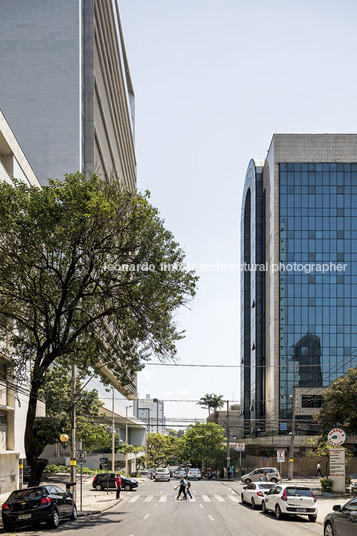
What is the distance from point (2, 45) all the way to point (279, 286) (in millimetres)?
47388

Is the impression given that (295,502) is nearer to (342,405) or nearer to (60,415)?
(342,405)

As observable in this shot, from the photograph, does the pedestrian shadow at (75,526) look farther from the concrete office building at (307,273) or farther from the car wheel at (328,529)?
the concrete office building at (307,273)

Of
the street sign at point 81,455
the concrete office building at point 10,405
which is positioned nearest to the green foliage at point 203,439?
the concrete office building at point 10,405

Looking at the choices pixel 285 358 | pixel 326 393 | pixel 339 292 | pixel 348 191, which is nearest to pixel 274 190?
pixel 348 191

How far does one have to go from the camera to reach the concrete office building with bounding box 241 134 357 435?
8756cm

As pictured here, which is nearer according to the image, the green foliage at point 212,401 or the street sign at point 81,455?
the street sign at point 81,455

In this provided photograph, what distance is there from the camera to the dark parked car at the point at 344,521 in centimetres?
1425

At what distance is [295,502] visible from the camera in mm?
24672

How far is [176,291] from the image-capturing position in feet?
85.1

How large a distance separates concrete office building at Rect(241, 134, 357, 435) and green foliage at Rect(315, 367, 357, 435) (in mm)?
39283

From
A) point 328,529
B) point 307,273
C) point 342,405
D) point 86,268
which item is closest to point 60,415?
point 342,405

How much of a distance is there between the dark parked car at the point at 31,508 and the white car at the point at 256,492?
11.4 m

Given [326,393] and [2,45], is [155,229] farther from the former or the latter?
[2,45]

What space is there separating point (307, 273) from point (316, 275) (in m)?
1.23
